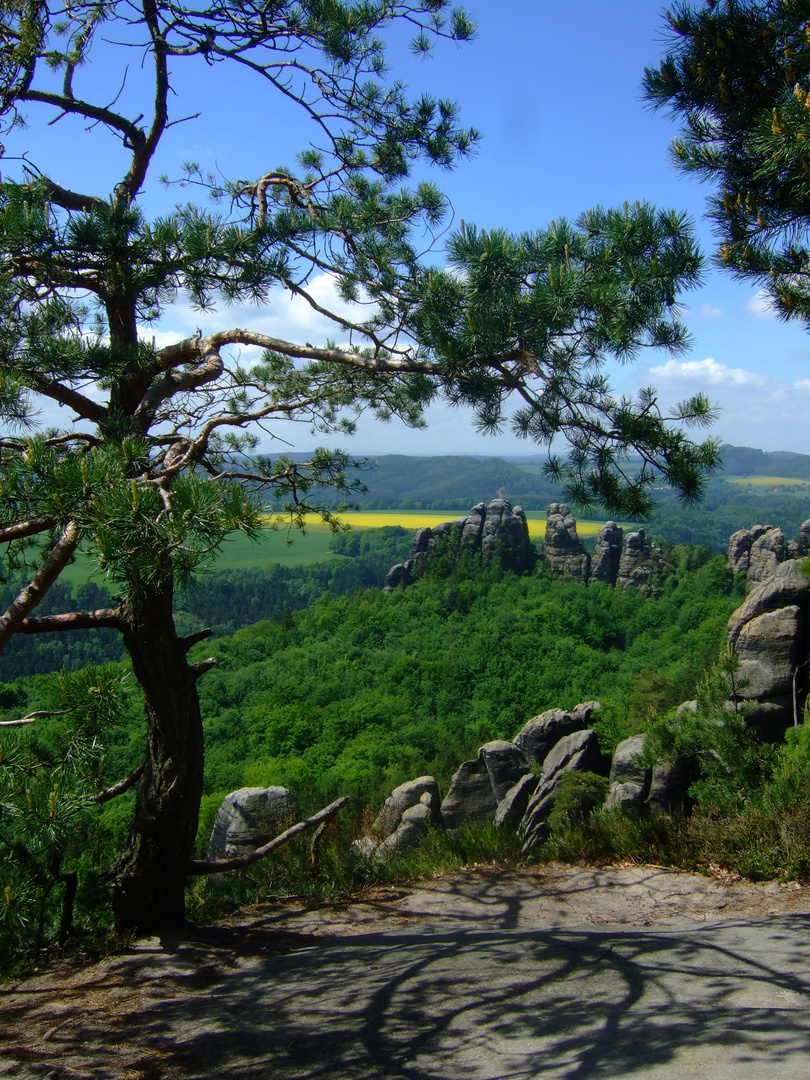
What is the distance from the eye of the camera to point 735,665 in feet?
18.9

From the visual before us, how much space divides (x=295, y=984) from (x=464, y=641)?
41.0 m

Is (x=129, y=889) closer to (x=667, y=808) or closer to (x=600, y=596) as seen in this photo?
(x=667, y=808)

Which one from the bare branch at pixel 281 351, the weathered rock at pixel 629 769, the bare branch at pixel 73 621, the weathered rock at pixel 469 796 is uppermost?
the bare branch at pixel 281 351

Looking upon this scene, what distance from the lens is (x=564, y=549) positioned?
51875 mm

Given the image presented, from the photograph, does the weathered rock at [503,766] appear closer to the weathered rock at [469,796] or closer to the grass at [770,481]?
the weathered rock at [469,796]

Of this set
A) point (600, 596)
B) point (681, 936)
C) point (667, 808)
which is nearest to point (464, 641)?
point (600, 596)

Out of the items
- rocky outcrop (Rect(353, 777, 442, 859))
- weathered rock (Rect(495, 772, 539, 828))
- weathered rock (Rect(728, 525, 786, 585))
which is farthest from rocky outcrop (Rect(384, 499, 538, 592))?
rocky outcrop (Rect(353, 777, 442, 859))

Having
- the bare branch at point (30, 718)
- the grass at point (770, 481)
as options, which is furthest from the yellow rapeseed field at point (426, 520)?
the bare branch at point (30, 718)

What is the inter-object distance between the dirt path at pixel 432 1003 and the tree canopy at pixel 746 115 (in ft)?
10.1

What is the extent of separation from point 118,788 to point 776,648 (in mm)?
5782

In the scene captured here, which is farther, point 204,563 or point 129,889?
point 129,889

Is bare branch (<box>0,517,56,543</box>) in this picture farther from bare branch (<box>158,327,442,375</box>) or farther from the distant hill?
the distant hill

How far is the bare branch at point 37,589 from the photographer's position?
2105 millimetres

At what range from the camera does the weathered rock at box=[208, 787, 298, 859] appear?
6.39 m
